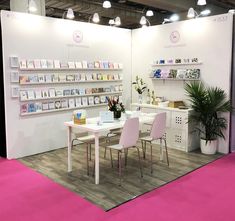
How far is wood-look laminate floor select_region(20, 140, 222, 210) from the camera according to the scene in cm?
355

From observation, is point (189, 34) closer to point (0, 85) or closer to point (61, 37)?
point (61, 37)

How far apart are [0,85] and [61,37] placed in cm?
152

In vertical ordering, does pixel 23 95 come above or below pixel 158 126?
above

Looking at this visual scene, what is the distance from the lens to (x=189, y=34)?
223 inches

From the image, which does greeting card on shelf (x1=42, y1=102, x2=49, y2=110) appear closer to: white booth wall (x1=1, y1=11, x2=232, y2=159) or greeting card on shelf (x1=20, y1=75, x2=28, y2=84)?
white booth wall (x1=1, y1=11, x2=232, y2=159)

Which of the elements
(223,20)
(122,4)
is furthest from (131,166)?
(122,4)

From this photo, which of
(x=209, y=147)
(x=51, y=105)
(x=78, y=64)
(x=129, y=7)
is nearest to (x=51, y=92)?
(x=51, y=105)

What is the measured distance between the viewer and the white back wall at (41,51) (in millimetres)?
4871

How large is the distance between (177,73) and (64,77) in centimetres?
231

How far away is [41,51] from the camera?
5.26m

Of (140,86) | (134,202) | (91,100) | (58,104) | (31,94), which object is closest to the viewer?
(134,202)

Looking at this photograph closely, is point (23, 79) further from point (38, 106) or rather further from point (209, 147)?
point (209, 147)

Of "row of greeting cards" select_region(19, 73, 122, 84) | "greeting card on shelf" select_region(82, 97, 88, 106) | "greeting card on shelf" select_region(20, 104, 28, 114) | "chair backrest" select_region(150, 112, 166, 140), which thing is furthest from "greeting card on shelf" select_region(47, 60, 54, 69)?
"chair backrest" select_region(150, 112, 166, 140)

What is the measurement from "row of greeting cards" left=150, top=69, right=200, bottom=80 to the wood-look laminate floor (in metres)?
1.50
